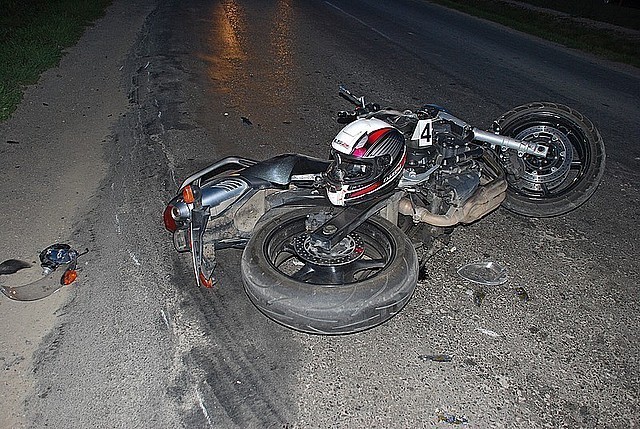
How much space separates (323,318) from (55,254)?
2309mm

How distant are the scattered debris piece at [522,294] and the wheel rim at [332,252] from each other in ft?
3.51

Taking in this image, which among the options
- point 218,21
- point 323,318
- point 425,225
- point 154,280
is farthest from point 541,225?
point 218,21

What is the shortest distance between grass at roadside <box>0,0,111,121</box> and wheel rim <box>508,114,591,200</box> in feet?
21.8

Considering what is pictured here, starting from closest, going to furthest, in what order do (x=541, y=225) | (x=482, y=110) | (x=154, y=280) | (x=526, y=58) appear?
(x=154, y=280) < (x=541, y=225) < (x=482, y=110) < (x=526, y=58)

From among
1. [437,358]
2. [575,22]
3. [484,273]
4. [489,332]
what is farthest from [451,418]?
[575,22]

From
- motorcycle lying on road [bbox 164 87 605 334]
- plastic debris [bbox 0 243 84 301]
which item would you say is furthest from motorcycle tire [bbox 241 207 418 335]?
plastic debris [bbox 0 243 84 301]

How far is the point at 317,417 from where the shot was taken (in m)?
3.03

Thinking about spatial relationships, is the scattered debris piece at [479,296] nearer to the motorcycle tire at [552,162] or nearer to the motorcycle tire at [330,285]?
the motorcycle tire at [330,285]

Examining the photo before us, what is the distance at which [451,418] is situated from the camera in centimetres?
303

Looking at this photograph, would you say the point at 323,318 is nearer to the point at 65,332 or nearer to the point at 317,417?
the point at 317,417

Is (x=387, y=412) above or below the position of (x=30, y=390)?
above

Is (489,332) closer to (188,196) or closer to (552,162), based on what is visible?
(552,162)

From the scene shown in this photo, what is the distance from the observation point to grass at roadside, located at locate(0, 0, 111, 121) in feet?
30.4

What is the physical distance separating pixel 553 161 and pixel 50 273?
13.8ft
